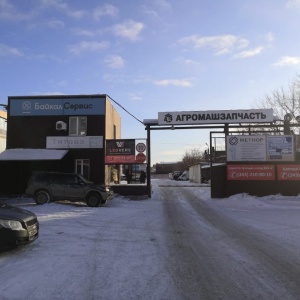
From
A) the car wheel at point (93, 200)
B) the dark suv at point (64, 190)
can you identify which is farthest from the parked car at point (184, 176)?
the car wheel at point (93, 200)

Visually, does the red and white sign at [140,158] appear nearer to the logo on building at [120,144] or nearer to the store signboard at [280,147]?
the logo on building at [120,144]

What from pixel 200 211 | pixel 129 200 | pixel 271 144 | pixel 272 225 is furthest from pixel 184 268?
pixel 271 144

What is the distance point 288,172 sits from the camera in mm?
23000

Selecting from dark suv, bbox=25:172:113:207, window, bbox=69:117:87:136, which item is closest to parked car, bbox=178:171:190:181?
window, bbox=69:117:87:136

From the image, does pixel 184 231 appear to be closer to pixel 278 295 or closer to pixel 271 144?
pixel 278 295

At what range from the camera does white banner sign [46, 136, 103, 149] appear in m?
24.7

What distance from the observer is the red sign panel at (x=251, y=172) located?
2303 cm

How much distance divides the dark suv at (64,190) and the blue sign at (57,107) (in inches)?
250

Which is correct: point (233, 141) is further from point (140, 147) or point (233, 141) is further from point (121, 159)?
point (121, 159)

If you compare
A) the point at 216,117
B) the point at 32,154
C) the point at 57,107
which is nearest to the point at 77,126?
the point at 57,107

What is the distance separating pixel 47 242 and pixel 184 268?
12.9 feet

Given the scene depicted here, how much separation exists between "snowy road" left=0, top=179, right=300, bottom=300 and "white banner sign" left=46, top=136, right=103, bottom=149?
11284 millimetres

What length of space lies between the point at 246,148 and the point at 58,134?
39.4 ft

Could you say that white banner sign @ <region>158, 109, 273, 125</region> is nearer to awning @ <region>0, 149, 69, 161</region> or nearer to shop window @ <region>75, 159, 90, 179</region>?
shop window @ <region>75, 159, 90, 179</region>
